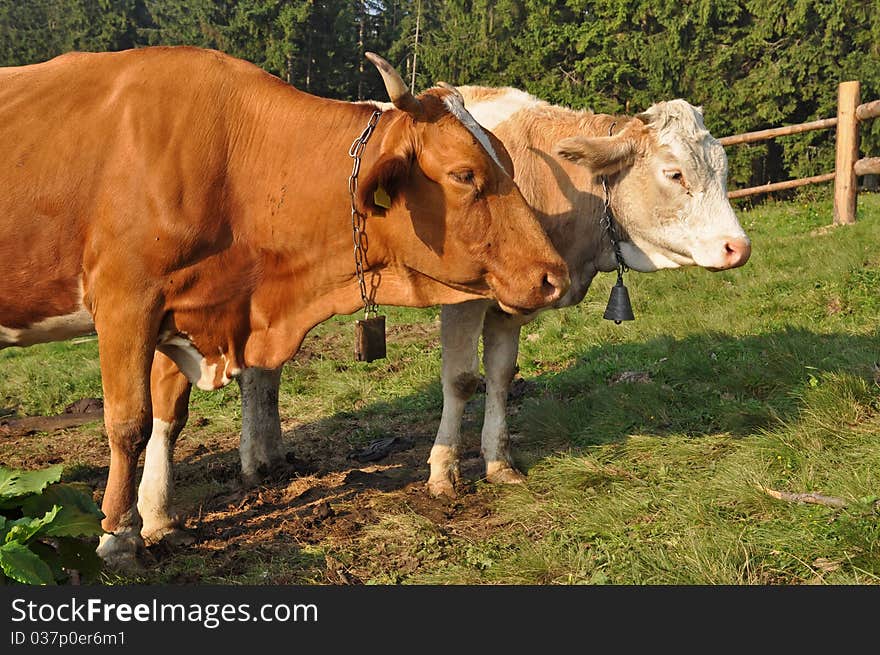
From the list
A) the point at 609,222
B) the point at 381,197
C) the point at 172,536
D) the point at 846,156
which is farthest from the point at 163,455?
the point at 846,156

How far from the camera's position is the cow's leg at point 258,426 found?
18.7ft

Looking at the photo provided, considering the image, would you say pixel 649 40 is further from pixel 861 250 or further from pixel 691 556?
pixel 691 556

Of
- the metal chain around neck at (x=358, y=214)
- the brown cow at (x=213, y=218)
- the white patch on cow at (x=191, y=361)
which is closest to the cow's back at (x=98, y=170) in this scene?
the brown cow at (x=213, y=218)

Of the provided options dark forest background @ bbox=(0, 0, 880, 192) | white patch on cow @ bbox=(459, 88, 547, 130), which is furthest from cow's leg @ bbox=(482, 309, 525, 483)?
dark forest background @ bbox=(0, 0, 880, 192)

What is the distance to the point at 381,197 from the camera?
3900 millimetres

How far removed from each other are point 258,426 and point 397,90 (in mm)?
2798

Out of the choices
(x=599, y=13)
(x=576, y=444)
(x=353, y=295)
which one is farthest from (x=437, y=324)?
(x=599, y=13)

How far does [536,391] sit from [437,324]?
9.79 ft

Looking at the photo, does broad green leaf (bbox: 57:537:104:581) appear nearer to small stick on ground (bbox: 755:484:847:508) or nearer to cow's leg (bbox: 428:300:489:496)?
cow's leg (bbox: 428:300:489:496)

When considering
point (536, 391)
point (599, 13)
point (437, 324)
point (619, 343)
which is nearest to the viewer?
point (536, 391)

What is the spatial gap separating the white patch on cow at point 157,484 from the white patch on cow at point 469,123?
2.25 meters

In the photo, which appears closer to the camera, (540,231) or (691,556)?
(691,556)

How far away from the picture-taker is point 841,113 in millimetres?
12125

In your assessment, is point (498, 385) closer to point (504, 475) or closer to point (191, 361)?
point (504, 475)
